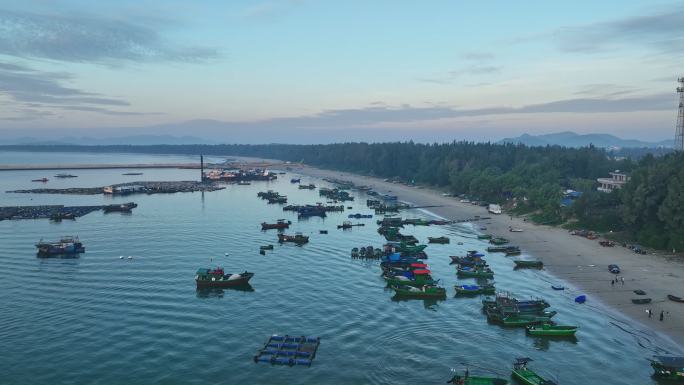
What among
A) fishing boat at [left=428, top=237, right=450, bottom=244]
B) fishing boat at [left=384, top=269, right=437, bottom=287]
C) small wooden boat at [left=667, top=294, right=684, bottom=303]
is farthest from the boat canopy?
fishing boat at [left=428, top=237, right=450, bottom=244]

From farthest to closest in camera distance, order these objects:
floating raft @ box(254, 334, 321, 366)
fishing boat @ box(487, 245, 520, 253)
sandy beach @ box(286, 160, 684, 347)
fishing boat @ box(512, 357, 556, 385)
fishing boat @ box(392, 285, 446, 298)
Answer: fishing boat @ box(487, 245, 520, 253) < fishing boat @ box(392, 285, 446, 298) < sandy beach @ box(286, 160, 684, 347) < floating raft @ box(254, 334, 321, 366) < fishing boat @ box(512, 357, 556, 385)

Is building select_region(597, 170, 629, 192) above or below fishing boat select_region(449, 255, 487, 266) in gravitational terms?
above

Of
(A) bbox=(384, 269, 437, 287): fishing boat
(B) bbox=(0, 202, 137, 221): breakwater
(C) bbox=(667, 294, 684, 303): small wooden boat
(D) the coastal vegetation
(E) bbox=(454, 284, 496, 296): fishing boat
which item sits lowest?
(E) bbox=(454, 284, 496, 296): fishing boat

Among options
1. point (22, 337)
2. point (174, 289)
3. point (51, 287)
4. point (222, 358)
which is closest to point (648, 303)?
point (222, 358)

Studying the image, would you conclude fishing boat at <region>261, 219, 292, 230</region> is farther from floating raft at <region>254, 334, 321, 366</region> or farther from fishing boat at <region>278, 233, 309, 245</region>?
floating raft at <region>254, 334, 321, 366</region>

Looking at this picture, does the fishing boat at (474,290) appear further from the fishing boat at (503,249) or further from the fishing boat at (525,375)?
the fishing boat at (503,249)

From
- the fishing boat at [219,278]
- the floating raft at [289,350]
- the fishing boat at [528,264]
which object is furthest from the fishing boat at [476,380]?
the fishing boat at [528,264]

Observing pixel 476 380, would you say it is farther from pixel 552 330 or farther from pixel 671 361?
pixel 671 361
